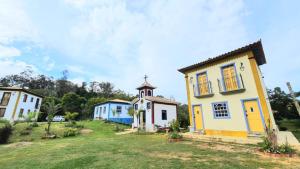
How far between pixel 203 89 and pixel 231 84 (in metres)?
2.32

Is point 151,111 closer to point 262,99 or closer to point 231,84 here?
point 231,84

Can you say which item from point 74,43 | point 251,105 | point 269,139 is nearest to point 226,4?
point 251,105

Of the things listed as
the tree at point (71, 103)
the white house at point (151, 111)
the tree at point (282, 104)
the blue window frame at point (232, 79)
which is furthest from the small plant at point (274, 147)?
the tree at point (71, 103)

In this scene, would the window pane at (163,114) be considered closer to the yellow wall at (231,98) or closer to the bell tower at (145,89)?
the bell tower at (145,89)

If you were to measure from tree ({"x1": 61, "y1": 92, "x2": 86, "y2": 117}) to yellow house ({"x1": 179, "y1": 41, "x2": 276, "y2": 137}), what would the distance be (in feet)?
113

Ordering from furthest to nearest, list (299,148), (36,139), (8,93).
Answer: (8,93) < (36,139) < (299,148)

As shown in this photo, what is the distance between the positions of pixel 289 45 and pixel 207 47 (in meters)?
6.53

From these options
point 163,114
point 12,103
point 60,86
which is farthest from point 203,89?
point 60,86

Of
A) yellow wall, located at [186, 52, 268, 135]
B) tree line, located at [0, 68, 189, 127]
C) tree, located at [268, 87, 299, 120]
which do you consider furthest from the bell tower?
tree line, located at [0, 68, 189, 127]

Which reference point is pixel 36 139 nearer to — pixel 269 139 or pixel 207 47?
pixel 269 139

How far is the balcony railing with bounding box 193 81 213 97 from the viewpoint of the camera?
12.0 meters

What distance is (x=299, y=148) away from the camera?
6.15m

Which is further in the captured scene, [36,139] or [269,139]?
[36,139]

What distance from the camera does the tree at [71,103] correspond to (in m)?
36.1
